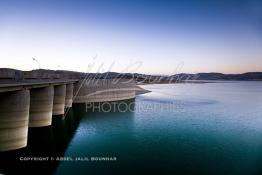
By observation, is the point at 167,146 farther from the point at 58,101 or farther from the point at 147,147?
the point at 58,101

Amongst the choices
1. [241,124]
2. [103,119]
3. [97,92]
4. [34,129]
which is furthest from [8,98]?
[97,92]

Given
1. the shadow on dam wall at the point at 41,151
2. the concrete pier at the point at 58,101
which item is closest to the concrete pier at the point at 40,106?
the shadow on dam wall at the point at 41,151

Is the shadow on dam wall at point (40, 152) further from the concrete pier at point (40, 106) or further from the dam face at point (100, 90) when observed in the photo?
the dam face at point (100, 90)

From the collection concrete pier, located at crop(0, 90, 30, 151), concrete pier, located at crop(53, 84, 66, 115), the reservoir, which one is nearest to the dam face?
concrete pier, located at crop(53, 84, 66, 115)

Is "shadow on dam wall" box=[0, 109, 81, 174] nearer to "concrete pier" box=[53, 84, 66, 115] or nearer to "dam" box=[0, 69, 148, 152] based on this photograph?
"dam" box=[0, 69, 148, 152]

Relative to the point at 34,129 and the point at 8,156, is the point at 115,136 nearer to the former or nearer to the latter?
the point at 34,129

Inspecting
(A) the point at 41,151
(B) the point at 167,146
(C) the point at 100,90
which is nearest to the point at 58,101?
(A) the point at 41,151
